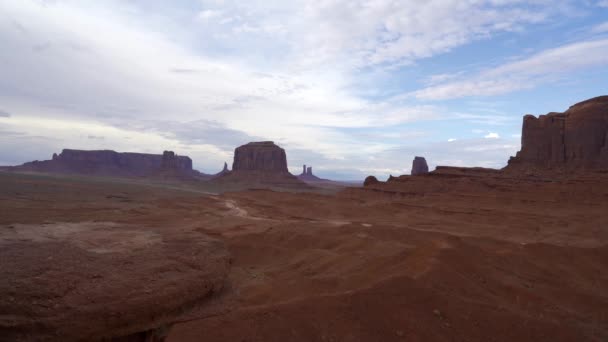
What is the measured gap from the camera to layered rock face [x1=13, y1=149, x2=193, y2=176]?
4931 inches

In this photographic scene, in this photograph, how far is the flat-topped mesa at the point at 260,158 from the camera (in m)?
111

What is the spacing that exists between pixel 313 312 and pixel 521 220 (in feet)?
67.4

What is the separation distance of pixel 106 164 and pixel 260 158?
62.1m

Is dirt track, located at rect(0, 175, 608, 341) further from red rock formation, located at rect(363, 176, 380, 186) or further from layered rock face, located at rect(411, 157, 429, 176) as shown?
layered rock face, located at rect(411, 157, 429, 176)

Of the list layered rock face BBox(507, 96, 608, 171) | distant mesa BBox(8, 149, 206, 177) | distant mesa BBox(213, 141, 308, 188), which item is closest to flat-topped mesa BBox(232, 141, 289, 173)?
distant mesa BBox(213, 141, 308, 188)

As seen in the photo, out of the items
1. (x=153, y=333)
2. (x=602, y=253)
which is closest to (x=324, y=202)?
(x=602, y=253)

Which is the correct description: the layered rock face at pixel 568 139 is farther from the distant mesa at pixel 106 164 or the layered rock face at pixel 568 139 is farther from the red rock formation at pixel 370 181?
the distant mesa at pixel 106 164

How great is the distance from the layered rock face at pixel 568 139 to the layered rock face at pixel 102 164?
105m

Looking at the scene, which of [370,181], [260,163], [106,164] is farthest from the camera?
[106,164]

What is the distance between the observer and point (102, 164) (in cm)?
13425

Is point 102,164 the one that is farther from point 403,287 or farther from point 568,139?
point 403,287

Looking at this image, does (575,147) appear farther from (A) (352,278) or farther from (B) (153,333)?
(B) (153,333)

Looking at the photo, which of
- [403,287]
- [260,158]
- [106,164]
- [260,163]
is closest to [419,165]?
[260,163]

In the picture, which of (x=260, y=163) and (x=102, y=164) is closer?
(x=260, y=163)
